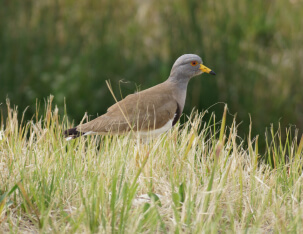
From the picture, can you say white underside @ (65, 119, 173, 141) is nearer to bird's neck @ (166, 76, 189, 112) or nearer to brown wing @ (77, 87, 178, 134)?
brown wing @ (77, 87, 178, 134)

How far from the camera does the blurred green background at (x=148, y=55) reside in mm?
5832

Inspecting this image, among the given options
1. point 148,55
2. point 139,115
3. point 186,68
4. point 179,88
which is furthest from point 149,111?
point 148,55

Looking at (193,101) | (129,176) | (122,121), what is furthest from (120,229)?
(193,101)

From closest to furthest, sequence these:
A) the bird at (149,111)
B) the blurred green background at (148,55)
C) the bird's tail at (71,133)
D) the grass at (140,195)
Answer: the grass at (140,195)
the bird's tail at (71,133)
the bird at (149,111)
the blurred green background at (148,55)

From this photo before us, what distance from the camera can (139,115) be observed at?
151 inches

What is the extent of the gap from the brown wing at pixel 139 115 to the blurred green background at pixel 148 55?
1.74 metres

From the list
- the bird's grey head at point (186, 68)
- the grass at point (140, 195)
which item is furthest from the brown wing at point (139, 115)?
the grass at point (140, 195)

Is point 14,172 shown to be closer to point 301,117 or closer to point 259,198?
point 259,198

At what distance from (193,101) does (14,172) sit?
118 inches

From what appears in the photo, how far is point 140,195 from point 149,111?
3.32ft

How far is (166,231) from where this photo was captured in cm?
249

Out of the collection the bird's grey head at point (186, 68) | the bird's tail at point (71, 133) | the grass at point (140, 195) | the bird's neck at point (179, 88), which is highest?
the bird's grey head at point (186, 68)

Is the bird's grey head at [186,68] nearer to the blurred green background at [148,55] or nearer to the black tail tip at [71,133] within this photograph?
the black tail tip at [71,133]

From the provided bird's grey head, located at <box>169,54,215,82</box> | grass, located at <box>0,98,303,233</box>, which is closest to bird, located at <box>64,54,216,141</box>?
bird's grey head, located at <box>169,54,215,82</box>
